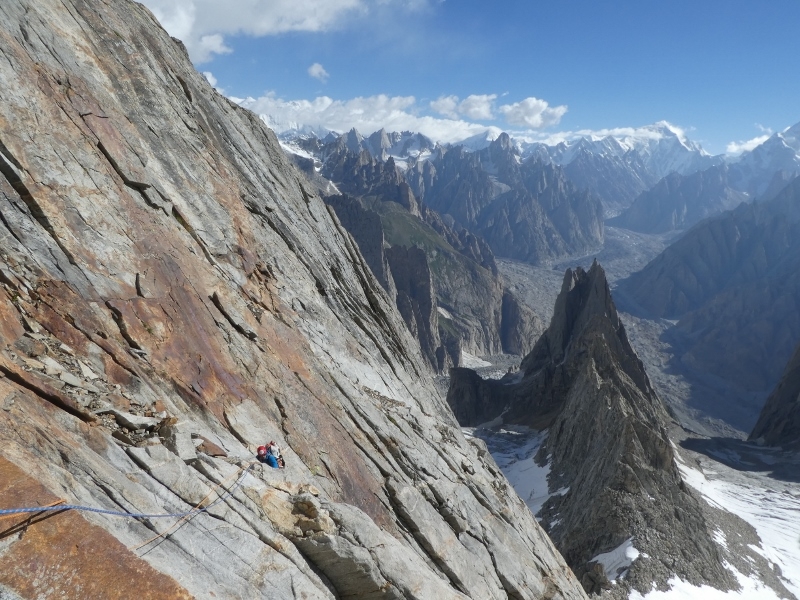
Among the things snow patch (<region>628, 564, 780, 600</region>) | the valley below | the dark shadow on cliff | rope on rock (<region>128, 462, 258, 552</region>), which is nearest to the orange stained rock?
rope on rock (<region>128, 462, 258, 552</region>)

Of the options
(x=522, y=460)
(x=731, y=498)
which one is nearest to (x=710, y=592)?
(x=522, y=460)

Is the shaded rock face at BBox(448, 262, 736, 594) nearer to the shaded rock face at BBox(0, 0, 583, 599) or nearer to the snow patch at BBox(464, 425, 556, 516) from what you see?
the snow patch at BBox(464, 425, 556, 516)

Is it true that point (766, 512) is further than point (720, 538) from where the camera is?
Yes

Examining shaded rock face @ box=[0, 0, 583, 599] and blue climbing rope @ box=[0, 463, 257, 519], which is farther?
shaded rock face @ box=[0, 0, 583, 599]

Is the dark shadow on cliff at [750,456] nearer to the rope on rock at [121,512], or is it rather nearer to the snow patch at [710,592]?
the snow patch at [710,592]

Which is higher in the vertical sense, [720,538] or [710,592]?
[720,538]

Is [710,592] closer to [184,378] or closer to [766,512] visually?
[766,512]
